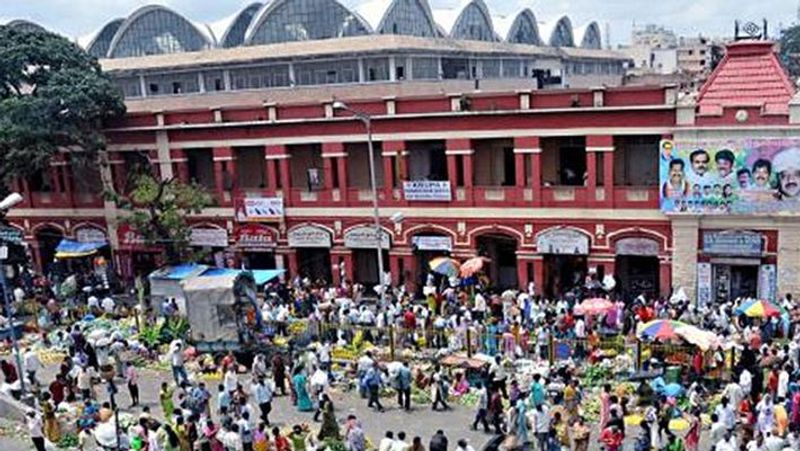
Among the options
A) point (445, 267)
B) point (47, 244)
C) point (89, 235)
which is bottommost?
point (445, 267)

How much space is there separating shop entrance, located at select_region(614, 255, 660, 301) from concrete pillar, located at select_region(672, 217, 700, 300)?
1.23m

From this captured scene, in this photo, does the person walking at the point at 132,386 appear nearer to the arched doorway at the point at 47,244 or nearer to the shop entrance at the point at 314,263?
the shop entrance at the point at 314,263

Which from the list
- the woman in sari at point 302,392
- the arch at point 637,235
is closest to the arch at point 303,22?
the arch at point 637,235

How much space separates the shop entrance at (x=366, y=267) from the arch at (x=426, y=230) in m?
1.68

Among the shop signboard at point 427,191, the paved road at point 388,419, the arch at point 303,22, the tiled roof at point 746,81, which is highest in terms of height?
the arch at point 303,22

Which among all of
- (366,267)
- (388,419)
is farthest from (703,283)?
(366,267)

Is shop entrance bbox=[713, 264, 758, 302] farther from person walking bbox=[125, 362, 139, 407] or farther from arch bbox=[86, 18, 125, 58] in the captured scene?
arch bbox=[86, 18, 125, 58]

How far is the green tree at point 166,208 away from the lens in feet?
107

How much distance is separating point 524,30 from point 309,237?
1495 inches

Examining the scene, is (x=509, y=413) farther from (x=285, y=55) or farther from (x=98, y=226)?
(x=285, y=55)

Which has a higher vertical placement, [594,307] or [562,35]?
[562,35]

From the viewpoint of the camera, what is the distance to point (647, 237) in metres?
28.4

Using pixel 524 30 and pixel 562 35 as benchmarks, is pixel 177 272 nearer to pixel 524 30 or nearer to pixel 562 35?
pixel 524 30

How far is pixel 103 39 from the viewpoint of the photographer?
174 feet
